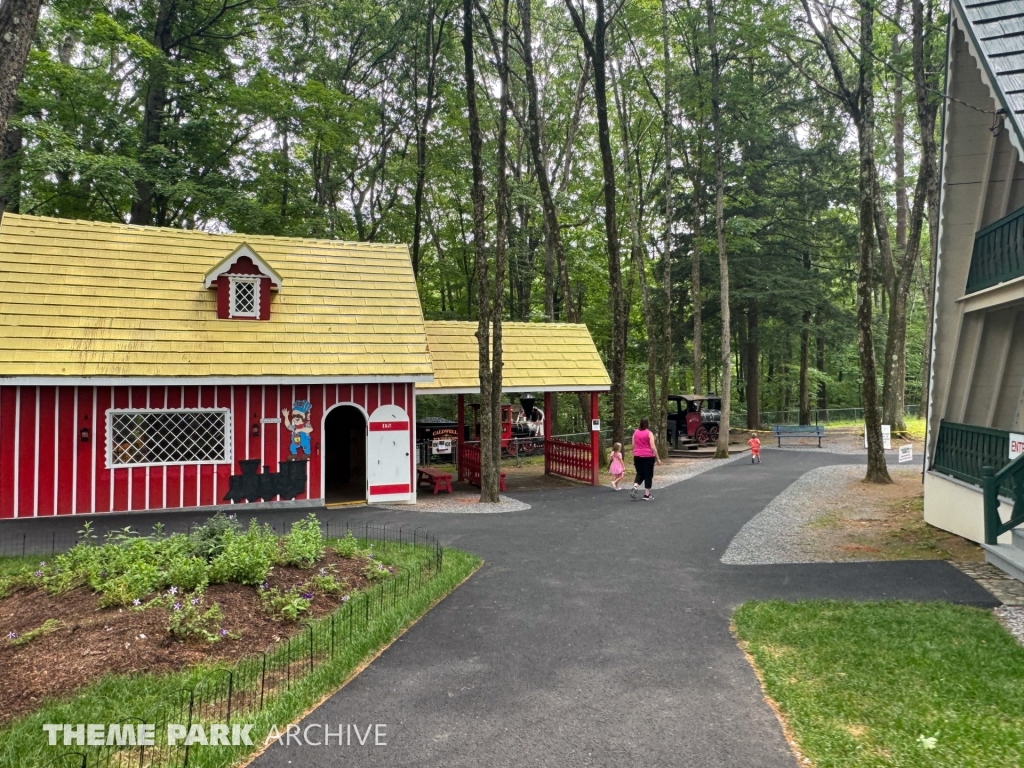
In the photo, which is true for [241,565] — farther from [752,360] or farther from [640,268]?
[752,360]

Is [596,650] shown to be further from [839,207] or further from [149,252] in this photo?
[839,207]

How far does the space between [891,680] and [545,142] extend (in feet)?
89.6

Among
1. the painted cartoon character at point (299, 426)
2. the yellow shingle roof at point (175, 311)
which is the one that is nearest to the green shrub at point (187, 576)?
the yellow shingle roof at point (175, 311)

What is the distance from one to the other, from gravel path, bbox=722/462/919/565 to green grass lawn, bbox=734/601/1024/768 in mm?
2301

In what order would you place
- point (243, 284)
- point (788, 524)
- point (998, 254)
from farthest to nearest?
point (243, 284) → point (788, 524) → point (998, 254)

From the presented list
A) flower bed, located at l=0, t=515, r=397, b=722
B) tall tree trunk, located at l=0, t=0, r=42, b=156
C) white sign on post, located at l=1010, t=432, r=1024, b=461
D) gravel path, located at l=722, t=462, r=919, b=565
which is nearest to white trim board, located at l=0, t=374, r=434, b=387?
flower bed, located at l=0, t=515, r=397, b=722

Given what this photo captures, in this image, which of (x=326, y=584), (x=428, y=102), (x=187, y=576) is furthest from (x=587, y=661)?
(x=428, y=102)

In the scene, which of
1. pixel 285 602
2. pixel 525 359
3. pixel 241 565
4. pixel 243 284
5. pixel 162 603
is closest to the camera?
pixel 162 603

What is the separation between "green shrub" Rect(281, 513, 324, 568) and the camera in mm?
7789

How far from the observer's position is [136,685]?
16.1 ft

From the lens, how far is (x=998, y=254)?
356 inches

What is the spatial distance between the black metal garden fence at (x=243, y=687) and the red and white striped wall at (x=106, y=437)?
6.59m

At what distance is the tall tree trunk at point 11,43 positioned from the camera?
6359 millimetres

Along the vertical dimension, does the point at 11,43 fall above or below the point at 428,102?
below
